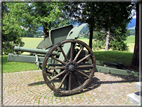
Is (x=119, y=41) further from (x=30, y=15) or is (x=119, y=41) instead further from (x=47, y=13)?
(x=30, y=15)

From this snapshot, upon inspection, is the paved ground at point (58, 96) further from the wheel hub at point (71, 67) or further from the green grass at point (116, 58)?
the green grass at point (116, 58)

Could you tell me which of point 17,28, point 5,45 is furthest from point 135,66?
point 5,45

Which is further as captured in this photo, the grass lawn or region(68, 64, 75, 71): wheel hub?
the grass lawn

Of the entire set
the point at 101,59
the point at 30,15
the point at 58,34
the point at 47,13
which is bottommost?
Answer: the point at 101,59

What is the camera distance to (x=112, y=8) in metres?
6.62

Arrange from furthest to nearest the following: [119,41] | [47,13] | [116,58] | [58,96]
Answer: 1. [119,41]
2. [116,58]
3. [47,13]
4. [58,96]

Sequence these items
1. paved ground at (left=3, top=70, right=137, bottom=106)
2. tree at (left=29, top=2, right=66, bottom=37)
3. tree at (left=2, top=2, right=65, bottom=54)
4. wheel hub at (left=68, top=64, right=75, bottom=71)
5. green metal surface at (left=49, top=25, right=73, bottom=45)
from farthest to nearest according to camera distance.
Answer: tree at (left=2, top=2, right=65, bottom=54) < tree at (left=29, top=2, right=66, bottom=37) < green metal surface at (left=49, top=25, right=73, bottom=45) < wheel hub at (left=68, top=64, right=75, bottom=71) < paved ground at (left=3, top=70, right=137, bottom=106)

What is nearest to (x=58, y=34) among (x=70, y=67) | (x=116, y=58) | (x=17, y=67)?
(x=70, y=67)

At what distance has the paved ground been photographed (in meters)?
3.77

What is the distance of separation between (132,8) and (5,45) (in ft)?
41.3

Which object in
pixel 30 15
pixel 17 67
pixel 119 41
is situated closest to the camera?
pixel 17 67

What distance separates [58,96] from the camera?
4.10m

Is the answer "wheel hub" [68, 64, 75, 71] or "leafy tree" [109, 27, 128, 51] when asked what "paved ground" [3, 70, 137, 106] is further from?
"leafy tree" [109, 27, 128, 51]

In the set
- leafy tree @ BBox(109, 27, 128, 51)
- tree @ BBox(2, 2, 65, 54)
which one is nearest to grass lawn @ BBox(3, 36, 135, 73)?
tree @ BBox(2, 2, 65, 54)
